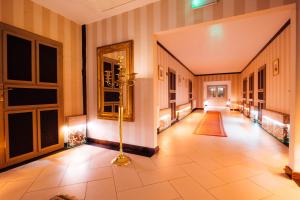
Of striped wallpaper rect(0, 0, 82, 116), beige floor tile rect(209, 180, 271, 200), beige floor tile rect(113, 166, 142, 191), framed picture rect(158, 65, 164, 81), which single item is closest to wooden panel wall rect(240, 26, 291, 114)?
beige floor tile rect(209, 180, 271, 200)

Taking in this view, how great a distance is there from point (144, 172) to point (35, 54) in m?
2.83

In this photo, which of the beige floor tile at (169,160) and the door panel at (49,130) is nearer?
the beige floor tile at (169,160)

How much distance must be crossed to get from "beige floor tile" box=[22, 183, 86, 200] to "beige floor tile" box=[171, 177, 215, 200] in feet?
3.74

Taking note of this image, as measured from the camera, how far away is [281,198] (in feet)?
5.41

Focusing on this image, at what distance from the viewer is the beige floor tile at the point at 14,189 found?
171cm

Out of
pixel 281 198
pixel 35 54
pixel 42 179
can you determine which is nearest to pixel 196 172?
pixel 281 198

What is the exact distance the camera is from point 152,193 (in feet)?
5.78

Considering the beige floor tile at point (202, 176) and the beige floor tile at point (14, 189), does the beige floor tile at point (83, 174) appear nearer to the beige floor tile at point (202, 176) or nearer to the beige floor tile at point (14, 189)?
the beige floor tile at point (14, 189)

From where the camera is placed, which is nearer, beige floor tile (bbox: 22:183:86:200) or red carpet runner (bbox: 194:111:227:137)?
beige floor tile (bbox: 22:183:86:200)

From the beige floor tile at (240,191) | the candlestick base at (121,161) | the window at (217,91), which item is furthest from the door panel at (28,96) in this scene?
the window at (217,91)

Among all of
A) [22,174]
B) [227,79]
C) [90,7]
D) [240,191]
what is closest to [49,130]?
[22,174]

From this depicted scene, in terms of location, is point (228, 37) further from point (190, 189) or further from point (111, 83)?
point (190, 189)

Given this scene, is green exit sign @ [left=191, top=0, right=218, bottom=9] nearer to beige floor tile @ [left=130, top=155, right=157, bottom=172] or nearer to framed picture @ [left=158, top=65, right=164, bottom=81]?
framed picture @ [left=158, top=65, right=164, bottom=81]

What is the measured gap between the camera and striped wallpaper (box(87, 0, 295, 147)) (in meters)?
2.43
